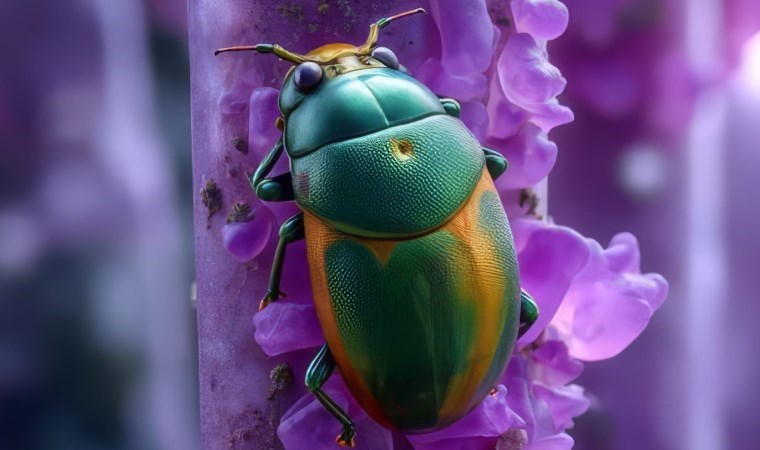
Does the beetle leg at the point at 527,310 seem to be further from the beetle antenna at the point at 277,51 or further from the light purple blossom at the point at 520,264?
the beetle antenna at the point at 277,51

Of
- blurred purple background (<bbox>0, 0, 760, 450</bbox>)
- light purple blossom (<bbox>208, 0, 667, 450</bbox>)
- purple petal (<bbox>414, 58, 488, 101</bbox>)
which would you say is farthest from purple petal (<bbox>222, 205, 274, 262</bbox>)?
blurred purple background (<bbox>0, 0, 760, 450</bbox>)

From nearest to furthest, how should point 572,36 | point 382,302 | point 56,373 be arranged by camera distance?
point 382,302 < point 572,36 < point 56,373

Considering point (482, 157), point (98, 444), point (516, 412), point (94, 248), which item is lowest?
point (98, 444)

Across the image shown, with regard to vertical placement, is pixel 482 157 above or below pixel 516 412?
above

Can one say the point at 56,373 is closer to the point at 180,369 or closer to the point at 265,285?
the point at 180,369

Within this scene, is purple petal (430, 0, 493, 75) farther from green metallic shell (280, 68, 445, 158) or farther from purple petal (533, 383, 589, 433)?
purple petal (533, 383, 589, 433)

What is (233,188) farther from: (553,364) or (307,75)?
(553,364)

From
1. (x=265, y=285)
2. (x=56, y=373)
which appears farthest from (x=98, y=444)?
(x=265, y=285)
